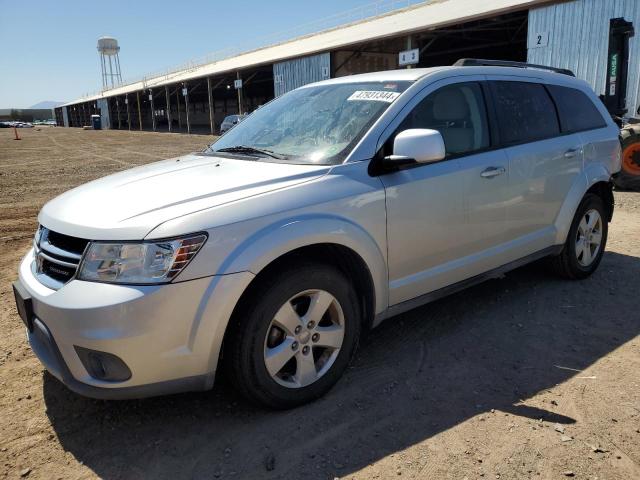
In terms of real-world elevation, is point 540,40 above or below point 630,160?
above

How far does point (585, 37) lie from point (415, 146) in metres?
15.6

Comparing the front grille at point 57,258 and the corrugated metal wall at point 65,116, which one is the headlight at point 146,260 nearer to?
the front grille at point 57,258

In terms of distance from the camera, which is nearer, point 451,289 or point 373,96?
point 373,96

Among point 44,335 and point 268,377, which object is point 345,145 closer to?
point 268,377

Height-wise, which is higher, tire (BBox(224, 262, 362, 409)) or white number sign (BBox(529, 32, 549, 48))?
white number sign (BBox(529, 32, 549, 48))

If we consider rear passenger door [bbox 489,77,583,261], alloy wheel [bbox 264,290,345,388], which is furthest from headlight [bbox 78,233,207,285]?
rear passenger door [bbox 489,77,583,261]

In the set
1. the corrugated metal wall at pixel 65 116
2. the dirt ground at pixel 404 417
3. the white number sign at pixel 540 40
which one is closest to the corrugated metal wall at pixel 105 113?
the corrugated metal wall at pixel 65 116

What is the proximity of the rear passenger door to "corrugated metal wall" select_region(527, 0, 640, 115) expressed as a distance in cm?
1272

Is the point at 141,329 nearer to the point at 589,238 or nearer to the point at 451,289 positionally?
the point at 451,289

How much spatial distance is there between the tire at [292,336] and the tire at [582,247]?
2.50 metres

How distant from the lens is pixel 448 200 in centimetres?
330

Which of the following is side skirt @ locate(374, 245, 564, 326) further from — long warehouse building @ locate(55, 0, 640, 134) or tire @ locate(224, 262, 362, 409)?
long warehouse building @ locate(55, 0, 640, 134)

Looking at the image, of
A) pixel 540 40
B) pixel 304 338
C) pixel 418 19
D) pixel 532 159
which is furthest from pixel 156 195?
pixel 418 19

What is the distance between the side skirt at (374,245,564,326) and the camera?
320 centimetres
